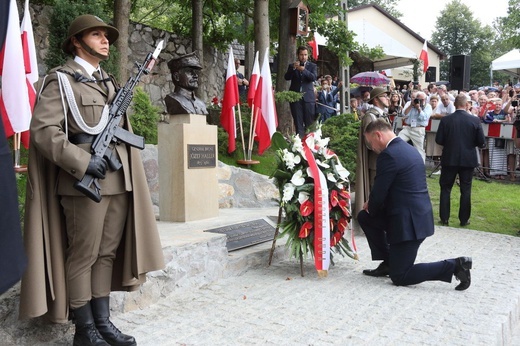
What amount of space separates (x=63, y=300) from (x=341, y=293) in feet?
8.88

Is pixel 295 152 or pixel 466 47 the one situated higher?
pixel 466 47

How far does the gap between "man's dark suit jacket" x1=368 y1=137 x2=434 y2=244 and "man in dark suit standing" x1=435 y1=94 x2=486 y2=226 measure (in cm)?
405

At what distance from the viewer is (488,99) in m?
15.3

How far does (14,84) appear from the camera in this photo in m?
7.34

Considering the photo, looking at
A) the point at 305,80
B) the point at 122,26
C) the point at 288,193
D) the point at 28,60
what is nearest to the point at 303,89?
the point at 305,80

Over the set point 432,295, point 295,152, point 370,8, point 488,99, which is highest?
point 370,8

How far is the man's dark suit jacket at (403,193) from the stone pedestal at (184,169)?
95.6 inches

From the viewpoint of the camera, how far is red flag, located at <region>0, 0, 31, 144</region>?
7328 mm

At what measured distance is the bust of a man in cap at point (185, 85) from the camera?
7.22 m

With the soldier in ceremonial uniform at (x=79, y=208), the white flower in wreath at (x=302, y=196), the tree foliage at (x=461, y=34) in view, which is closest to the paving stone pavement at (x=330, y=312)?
the soldier in ceremonial uniform at (x=79, y=208)

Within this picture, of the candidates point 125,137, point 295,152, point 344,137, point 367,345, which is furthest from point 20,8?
point 367,345

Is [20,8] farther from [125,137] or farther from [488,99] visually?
[488,99]

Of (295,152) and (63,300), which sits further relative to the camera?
(295,152)

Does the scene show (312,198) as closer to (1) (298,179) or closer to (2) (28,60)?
(1) (298,179)
